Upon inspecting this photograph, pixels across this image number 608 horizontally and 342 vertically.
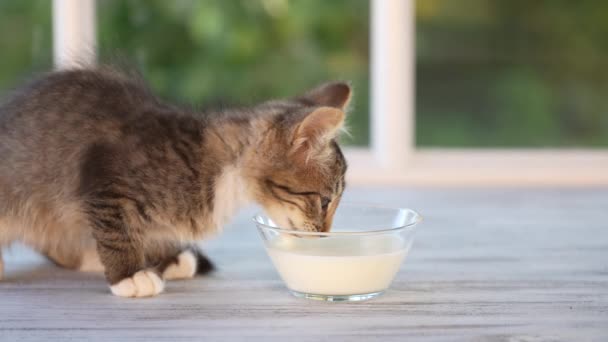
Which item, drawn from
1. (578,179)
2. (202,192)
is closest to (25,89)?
(202,192)

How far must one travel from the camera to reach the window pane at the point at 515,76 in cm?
399

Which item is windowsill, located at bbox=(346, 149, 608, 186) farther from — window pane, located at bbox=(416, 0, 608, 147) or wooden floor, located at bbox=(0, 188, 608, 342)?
wooden floor, located at bbox=(0, 188, 608, 342)

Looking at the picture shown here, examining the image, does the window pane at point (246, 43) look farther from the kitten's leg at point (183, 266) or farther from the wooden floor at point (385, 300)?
the kitten's leg at point (183, 266)

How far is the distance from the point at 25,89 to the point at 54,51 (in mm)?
1459

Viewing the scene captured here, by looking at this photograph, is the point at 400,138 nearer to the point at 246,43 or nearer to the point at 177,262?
the point at 246,43

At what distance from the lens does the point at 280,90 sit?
3.93 metres

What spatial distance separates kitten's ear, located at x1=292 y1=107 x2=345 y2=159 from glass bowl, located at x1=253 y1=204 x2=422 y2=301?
0.21 m

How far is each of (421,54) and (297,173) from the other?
2.19m

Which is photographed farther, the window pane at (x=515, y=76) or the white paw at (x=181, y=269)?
the window pane at (x=515, y=76)

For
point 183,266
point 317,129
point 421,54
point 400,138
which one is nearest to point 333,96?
point 317,129

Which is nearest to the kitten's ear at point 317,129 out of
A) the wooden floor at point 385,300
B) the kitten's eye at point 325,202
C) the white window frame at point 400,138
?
the kitten's eye at point 325,202

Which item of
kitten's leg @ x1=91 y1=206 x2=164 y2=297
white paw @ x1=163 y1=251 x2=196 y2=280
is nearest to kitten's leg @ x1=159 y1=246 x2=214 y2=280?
white paw @ x1=163 y1=251 x2=196 y2=280

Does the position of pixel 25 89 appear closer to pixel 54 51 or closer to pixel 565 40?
pixel 54 51

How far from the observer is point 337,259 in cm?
181
